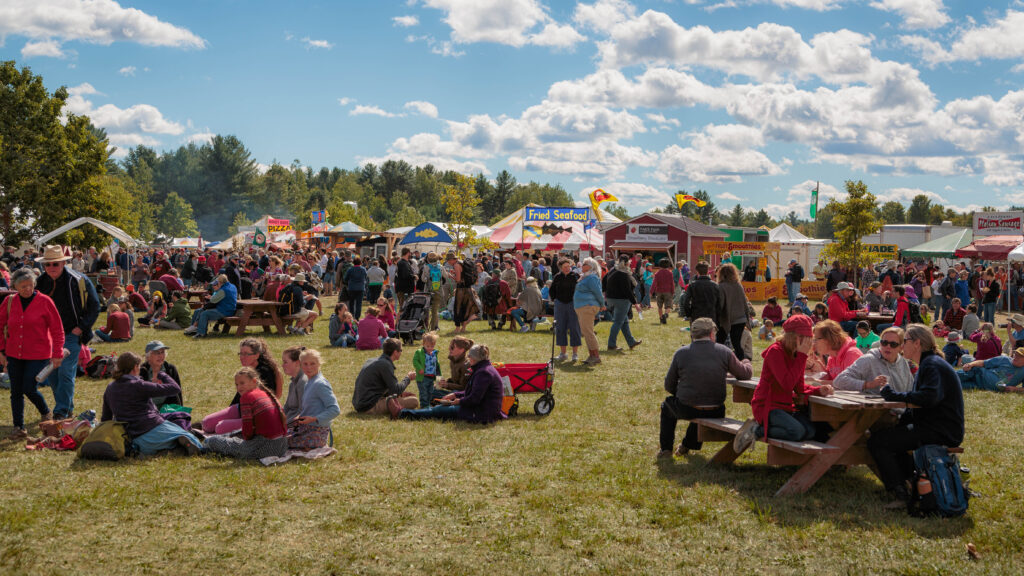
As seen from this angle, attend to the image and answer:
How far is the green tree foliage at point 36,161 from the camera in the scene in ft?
108

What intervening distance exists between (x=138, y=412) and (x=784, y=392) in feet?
17.5

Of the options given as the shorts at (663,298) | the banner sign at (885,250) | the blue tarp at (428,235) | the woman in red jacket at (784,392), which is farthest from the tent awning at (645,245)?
the woman in red jacket at (784,392)

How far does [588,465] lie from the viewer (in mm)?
6434

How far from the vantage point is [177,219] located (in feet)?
333

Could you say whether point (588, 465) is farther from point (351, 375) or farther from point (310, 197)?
point (310, 197)

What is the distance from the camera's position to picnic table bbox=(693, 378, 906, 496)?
5.48 metres

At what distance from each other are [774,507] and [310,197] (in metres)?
114

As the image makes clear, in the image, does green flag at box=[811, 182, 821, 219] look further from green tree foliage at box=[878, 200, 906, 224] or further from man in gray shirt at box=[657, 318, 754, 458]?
green tree foliage at box=[878, 200, 906, 224]

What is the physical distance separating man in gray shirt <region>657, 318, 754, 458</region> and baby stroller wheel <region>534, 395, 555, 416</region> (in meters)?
2.06

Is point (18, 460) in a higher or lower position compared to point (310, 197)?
lower

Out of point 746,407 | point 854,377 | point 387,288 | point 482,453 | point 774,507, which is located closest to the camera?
point 774,507

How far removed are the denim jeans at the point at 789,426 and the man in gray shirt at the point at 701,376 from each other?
0.66 meters

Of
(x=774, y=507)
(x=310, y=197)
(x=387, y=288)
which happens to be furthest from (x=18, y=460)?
(x=310, y=197)

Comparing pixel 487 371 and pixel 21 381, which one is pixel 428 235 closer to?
pixel 487 371
